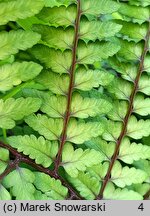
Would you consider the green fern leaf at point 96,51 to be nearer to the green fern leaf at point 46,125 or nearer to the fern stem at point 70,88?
the fern stem at point 70,88

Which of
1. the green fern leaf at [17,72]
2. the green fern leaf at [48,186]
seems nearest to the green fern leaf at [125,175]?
the green fern leaf at [48,186]

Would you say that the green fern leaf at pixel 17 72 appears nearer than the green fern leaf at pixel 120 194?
Yes

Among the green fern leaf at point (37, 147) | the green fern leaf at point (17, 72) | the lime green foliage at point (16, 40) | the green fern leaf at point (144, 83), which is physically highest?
the lime green foliage at point (16, 40)

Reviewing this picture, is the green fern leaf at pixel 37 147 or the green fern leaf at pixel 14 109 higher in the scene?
the green fern leaf at pixel 14 109

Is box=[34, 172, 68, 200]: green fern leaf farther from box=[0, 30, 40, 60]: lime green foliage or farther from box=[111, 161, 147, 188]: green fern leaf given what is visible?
box=[0, 30, 40, 60]: lime green foliage

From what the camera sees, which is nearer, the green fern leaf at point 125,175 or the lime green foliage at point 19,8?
the lime green foliage at point 19,8

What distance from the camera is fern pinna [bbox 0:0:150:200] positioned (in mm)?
602

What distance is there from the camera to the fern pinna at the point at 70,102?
60cm

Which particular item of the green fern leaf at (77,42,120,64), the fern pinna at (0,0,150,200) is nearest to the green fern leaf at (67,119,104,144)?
the fern pinna at (0,0,150,200)

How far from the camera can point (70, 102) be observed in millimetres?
648

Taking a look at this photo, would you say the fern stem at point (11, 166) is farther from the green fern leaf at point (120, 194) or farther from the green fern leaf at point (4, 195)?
the green fern leaf at point (120, 194)

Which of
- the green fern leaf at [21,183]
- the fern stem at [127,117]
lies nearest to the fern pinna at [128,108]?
the fern stem at [127,117]

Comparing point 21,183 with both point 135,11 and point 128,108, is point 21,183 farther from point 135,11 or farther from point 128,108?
point 135,11

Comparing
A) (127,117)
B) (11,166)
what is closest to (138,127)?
(127,117)
